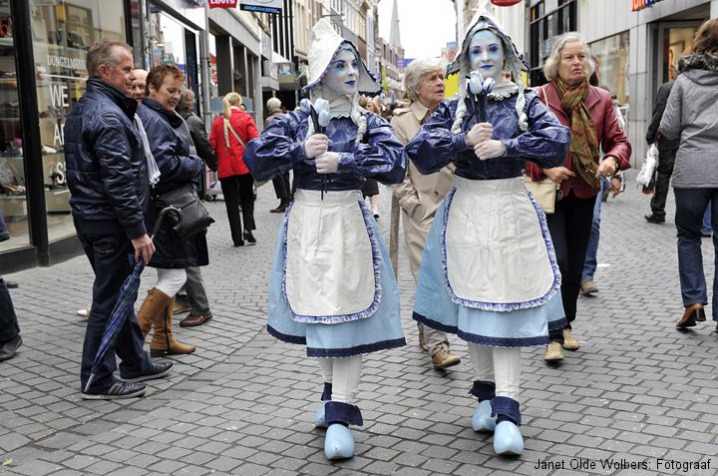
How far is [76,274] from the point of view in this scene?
28.4 ft

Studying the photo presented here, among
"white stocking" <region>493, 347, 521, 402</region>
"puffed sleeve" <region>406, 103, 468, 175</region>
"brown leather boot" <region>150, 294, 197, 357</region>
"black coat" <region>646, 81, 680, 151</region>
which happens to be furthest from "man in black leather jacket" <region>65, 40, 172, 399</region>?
"black coat" <region>646, 81, 680, 151</region>

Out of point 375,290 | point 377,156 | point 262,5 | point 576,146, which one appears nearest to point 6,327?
point 375,290

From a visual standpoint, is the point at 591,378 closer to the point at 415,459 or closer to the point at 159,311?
the point at 415,459

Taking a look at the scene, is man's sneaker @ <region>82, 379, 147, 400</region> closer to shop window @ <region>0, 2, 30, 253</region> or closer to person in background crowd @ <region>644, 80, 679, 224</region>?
shop window @ <region>0, 2, 30, 253</region>

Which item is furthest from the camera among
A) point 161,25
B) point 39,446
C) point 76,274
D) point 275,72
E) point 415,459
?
point 275,72

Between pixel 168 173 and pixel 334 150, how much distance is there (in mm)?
2115

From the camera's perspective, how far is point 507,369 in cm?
388

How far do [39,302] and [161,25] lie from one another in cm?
980

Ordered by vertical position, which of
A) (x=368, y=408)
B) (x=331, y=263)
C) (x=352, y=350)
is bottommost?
(x=368, y=408)

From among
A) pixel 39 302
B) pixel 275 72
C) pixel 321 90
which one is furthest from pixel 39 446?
pixel 275 72

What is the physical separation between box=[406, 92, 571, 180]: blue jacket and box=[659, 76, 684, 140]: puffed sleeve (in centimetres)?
225

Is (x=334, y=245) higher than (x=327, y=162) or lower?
lower

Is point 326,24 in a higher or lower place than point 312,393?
higher

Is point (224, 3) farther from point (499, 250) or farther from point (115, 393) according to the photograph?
point (499, 250)
